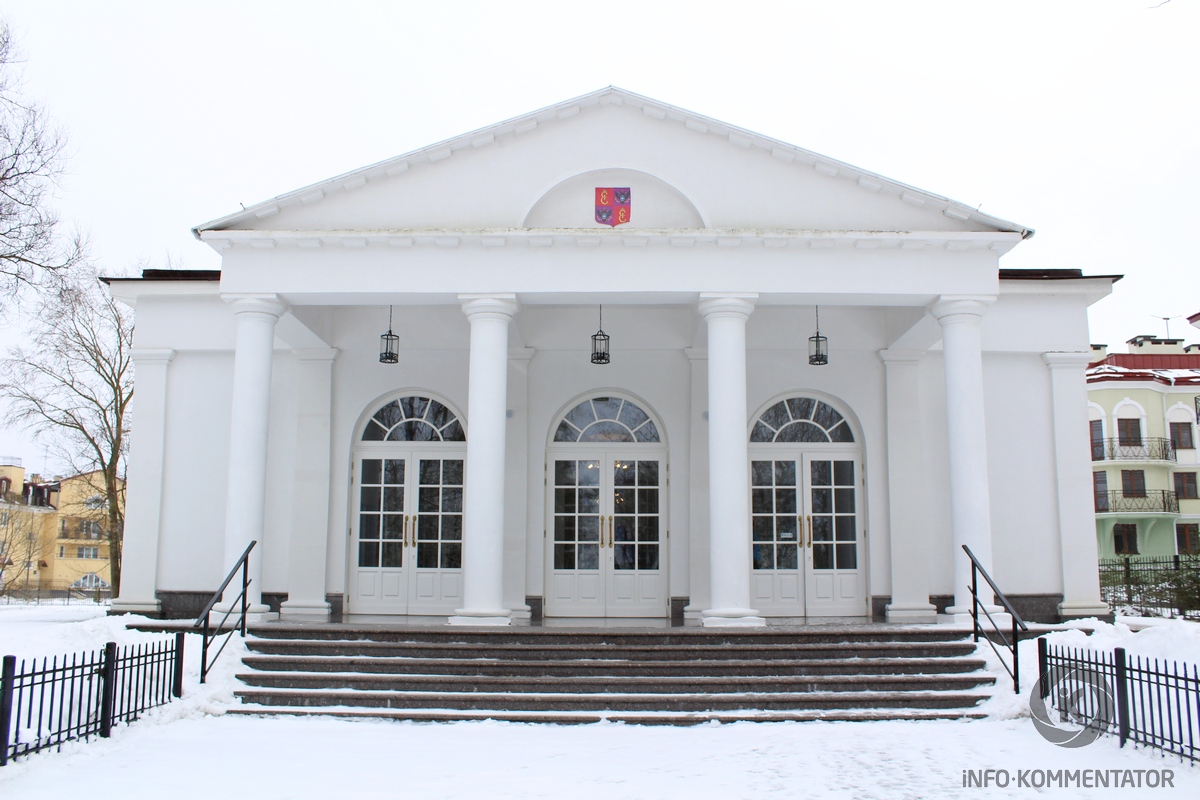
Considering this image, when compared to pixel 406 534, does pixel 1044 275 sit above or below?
above

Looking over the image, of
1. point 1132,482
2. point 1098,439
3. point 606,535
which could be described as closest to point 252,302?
point 606,535

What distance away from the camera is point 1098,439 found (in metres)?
38.2

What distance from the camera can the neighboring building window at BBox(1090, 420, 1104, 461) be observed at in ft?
125

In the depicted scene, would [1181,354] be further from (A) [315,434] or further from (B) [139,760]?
(B) [139,760]

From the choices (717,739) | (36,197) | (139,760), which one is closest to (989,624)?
(717,739)

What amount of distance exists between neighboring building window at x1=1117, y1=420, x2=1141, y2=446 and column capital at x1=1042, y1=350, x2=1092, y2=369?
93.3 ft

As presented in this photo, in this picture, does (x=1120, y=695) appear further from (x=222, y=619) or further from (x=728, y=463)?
(x=222, y=619)

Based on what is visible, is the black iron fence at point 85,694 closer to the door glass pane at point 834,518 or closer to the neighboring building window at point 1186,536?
the door glass pane at point 834,518

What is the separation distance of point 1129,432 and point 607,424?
106 feet

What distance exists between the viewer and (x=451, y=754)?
730 cm

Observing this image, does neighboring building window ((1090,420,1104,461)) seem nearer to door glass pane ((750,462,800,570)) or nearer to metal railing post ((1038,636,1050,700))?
door glass pane ((750,462,800,570))

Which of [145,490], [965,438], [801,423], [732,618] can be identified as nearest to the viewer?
[732,618]

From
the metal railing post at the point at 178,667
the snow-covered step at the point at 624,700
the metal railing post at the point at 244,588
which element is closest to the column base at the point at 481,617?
the snow-covered step at the point at 624,700
